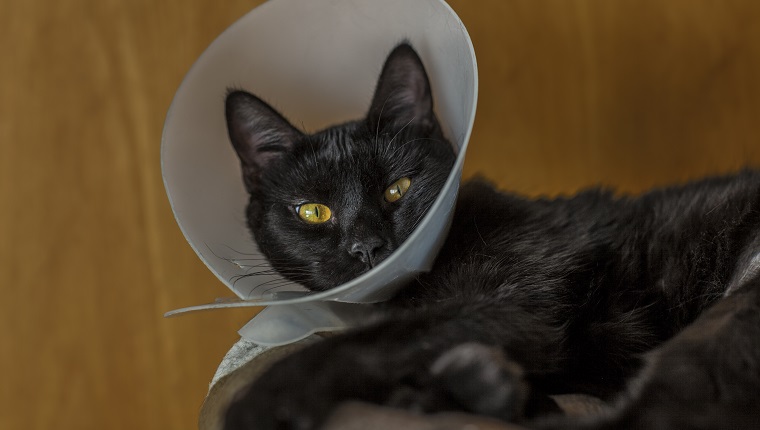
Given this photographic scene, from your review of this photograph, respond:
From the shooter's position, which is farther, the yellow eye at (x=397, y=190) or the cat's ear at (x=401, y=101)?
the cat's ear at (x=401, y=101)

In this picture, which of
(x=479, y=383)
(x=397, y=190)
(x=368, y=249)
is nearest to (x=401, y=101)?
(x=397, y=190)

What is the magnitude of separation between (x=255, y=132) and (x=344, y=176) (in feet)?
0.90

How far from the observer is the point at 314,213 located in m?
1.39

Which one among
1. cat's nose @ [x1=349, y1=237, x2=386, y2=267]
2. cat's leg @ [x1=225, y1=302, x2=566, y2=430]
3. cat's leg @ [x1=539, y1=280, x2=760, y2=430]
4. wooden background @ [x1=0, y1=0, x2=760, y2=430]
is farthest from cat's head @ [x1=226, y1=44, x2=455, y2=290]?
wooden background @ [x1=0, y1=0, x2=760, y2=430]

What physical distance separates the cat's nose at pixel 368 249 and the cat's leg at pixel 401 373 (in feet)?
0.79

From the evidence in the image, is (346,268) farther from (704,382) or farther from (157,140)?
(157,140)

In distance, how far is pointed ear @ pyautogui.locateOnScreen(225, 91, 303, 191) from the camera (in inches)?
56.7

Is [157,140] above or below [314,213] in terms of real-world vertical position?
above

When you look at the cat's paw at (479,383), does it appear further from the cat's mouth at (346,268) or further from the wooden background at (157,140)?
the wooden background at (157,140)

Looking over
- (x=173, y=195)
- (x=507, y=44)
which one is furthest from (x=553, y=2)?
(x=173, y=195)

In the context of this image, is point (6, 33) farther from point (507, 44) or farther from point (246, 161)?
point (507, 44)

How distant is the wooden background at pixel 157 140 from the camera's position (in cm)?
210

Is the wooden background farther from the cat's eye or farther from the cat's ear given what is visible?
Result: the cat's eye

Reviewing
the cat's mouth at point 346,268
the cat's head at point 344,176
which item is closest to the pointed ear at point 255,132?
the cat's head at point 344,176
